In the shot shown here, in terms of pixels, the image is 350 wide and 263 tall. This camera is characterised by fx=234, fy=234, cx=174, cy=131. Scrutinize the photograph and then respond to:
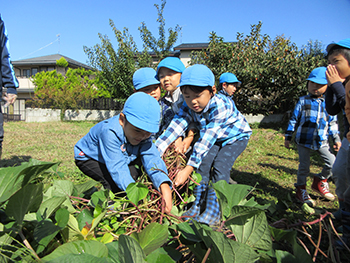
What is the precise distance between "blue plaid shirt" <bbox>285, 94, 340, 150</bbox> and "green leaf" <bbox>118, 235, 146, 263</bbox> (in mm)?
3120

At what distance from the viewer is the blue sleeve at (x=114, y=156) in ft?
4.87

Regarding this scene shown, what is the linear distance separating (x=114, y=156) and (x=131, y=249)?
1134 millimetres

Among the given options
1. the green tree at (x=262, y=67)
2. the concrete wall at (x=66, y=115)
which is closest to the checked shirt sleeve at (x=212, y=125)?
the green tree at (x=262, y=67)

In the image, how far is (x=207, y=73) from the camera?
1.97m

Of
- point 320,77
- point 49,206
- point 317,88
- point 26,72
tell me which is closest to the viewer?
point 49,206

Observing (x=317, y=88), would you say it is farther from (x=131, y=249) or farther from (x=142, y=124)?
(x=131, y=249)

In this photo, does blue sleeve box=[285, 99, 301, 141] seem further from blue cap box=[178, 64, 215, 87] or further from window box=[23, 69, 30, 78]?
window box=[23, 69, 30, 78]

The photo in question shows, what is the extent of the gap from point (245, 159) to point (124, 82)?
34.9 ft

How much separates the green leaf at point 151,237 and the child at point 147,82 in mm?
2021

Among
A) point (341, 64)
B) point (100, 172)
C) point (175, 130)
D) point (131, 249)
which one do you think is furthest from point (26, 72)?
point (131, 249)

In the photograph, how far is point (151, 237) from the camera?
0.59 m

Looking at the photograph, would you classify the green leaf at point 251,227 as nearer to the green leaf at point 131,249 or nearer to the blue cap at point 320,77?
the green leaf at point 131,249

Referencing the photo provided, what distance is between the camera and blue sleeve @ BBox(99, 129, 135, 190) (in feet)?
4.87

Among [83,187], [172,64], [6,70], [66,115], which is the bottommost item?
[66,115]
